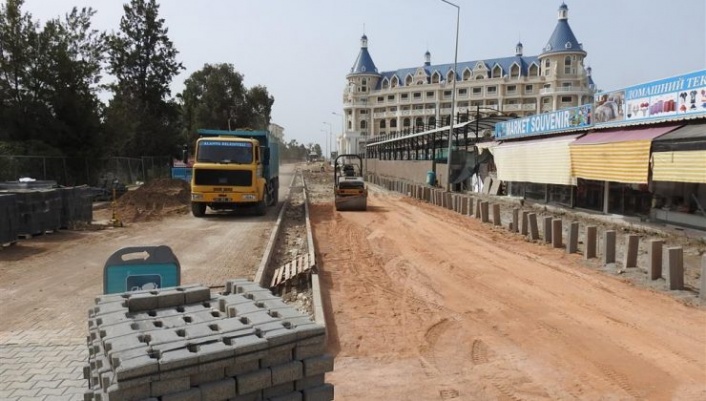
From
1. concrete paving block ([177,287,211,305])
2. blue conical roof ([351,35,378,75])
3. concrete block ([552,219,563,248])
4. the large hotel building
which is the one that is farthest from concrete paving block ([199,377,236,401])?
blue conical roof ([351,35,378,75])

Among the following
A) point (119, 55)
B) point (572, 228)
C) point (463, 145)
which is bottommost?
point (572, 228)

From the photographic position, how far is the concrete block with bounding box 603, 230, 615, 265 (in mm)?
11203

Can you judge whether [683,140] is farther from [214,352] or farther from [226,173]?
[226,173]

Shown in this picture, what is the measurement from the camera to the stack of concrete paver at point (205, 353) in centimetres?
291

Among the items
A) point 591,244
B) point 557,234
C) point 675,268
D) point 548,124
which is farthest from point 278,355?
point 548,124

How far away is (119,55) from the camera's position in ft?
168

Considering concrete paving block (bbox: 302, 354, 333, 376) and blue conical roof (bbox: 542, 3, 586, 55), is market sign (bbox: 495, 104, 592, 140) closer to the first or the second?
concrete paving block (bbox: 302, 354, 333, 376)

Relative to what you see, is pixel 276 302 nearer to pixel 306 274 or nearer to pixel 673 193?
pixel 306 274

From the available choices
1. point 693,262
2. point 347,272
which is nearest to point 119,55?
point 347,272

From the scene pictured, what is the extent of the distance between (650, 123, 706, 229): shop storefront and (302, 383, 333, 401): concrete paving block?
12.4 meters

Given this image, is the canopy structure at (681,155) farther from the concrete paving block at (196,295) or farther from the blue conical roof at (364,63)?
the blue conical roof at (364,63)

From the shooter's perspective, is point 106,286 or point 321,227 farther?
point 321,227

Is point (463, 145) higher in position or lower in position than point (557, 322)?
higher

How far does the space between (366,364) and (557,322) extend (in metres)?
3.07
